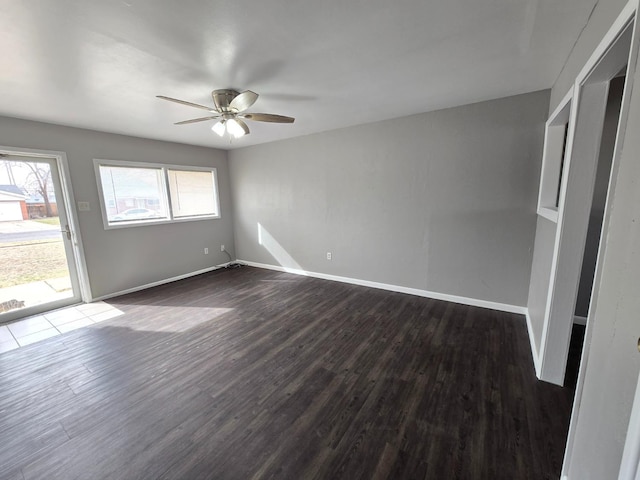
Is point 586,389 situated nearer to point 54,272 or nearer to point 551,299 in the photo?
point 551,299

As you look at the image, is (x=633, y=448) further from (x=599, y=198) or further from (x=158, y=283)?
(x=158, y=283)

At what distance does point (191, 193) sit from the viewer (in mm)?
5000

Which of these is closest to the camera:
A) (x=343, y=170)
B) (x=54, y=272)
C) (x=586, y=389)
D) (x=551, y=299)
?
(x=586, y=389)

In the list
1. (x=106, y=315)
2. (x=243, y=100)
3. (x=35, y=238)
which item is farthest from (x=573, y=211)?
(x=35, y=238)

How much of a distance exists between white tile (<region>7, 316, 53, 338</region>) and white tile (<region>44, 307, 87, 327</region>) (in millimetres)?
58

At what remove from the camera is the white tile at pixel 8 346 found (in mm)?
2623

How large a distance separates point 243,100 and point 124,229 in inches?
126

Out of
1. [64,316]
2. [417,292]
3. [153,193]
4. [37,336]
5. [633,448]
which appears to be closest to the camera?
[633,448]

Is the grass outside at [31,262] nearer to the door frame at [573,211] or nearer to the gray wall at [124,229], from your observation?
the gray wall at [124,229]

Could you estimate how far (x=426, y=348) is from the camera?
8.18ft

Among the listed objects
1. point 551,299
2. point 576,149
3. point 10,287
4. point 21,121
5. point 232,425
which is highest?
point 21,121

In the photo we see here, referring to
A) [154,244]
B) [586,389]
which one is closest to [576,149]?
[586,389]

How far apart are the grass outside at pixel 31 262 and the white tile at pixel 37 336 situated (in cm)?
88

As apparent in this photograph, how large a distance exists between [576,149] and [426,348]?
6.29 ft
